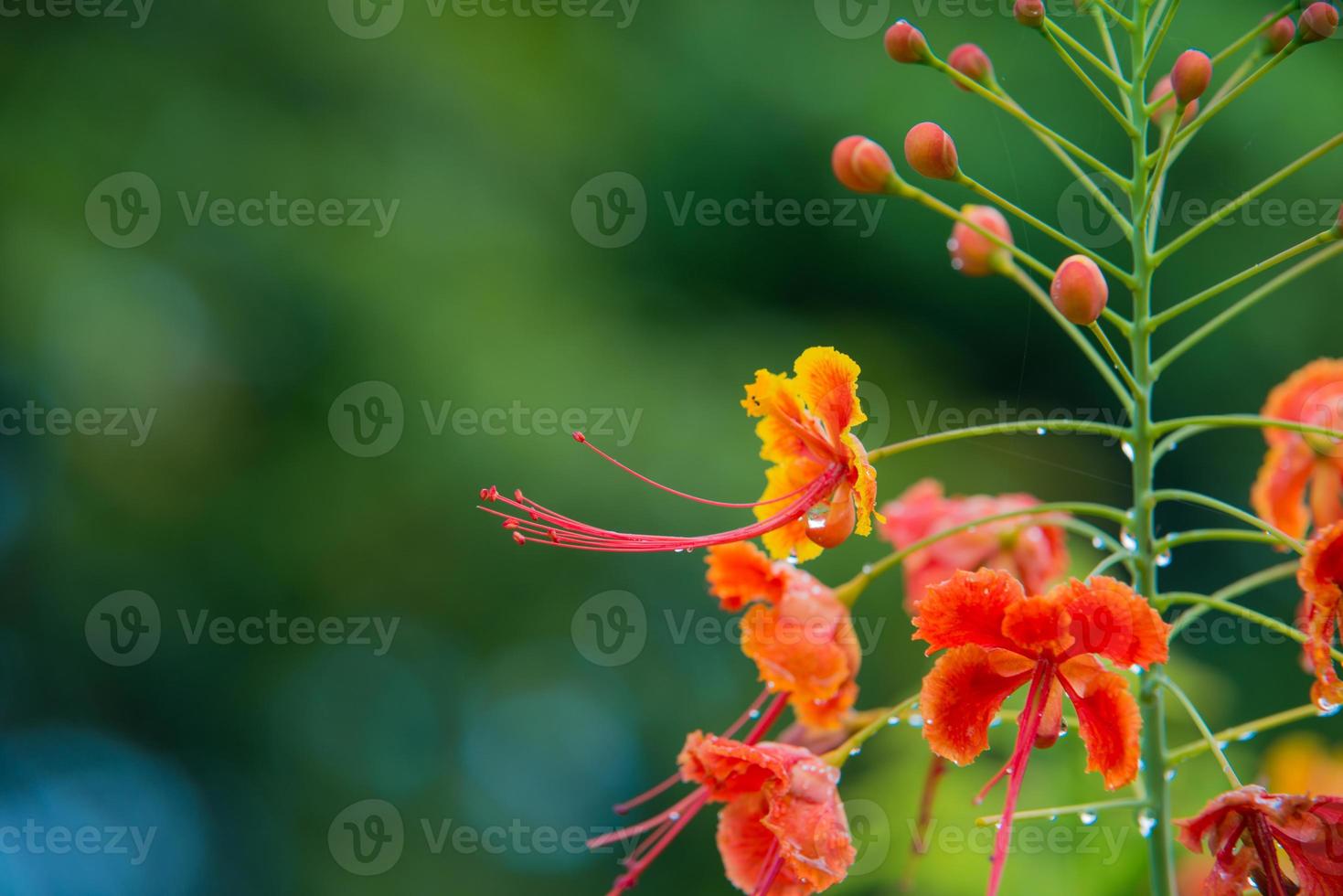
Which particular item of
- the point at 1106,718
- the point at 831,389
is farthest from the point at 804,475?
the point at 1106,718

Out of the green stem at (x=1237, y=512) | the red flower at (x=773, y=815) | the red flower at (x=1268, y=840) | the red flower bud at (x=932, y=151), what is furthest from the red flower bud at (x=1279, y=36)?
the red flower at (x=773, y=815)

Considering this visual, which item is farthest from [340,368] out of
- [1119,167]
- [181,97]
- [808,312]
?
[1119,167]

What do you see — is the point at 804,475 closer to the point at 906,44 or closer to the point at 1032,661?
the point at 1032,661

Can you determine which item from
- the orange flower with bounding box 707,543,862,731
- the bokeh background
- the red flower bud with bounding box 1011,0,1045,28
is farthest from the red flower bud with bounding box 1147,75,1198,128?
the bokeh background

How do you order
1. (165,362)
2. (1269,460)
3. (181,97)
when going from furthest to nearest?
(181,97) → (165,362) → (1269,460)

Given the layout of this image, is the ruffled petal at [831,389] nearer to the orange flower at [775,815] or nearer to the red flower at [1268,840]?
the orange flower at [775,815]

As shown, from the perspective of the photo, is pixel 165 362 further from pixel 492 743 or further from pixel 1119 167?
pixel 1119 167

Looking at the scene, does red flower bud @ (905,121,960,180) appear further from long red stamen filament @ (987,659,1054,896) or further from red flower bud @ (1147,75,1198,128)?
long red stamen filament @ (987,659,1054,896)

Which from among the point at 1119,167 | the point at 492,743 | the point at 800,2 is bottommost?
the point at 492,743
